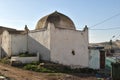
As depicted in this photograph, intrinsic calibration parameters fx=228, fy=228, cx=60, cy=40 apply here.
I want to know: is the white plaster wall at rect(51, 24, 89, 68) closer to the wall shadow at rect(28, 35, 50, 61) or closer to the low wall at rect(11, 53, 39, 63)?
the wall shadow at rect(28, 35, 50, 61)

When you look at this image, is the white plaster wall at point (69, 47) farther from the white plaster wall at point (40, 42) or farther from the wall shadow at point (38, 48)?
the wall shadow at point (38, 48)

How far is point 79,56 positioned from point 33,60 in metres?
5.41

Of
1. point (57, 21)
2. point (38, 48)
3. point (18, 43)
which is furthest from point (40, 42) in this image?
point (18, 43)

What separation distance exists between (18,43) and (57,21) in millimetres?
5119

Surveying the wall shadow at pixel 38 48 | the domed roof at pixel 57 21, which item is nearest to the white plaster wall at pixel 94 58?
the domed roof at pixel 57 21

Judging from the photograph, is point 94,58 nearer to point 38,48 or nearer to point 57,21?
point 57,21

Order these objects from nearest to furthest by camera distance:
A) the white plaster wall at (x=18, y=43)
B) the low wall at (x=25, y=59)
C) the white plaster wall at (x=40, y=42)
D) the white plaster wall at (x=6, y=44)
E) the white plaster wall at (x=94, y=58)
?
the low wall at (x=25, y=59)
the white plaster wall at (x=40, y=42)
the white plaster wall at (x=18, y=43)
the white plaster wall at (x=6, y=44)
the white plaster wall at (x=94, y=58)

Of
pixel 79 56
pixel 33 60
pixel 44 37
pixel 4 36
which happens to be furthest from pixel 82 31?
pixel 4 36

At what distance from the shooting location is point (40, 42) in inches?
945

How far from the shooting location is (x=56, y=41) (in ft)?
76.1

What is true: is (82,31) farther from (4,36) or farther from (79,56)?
(4,36)

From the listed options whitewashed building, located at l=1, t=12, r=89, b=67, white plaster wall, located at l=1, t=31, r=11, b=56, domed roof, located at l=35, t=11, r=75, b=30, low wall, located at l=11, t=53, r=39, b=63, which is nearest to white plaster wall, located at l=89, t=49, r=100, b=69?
whitewashed building, located at l=1, t=12, r=89, b=67

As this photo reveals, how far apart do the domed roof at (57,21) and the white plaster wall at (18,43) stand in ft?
8.02

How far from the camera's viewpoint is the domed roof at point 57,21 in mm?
24831
